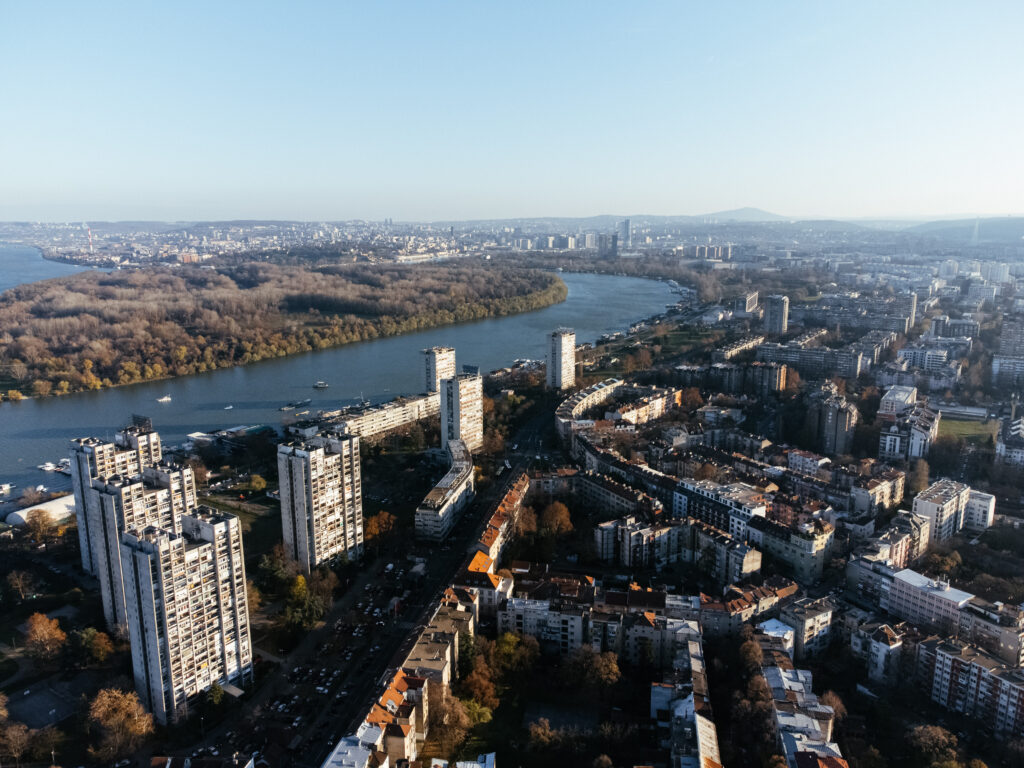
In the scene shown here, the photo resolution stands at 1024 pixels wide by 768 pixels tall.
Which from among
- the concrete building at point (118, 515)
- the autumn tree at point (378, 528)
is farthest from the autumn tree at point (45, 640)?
the autumn tree at point (378, 528)

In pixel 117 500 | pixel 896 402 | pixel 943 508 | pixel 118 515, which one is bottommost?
pixel 943 508

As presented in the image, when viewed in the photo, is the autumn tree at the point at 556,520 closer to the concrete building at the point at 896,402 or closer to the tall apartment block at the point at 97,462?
the tall apartment block at the point at 97,462

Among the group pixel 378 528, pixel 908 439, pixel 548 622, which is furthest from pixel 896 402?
pixel 378 528

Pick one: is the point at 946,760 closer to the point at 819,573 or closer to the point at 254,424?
the point at 819,573

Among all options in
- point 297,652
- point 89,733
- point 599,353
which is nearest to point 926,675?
point 297,652

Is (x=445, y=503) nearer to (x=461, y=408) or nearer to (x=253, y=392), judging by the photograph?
(x=461, y=408)

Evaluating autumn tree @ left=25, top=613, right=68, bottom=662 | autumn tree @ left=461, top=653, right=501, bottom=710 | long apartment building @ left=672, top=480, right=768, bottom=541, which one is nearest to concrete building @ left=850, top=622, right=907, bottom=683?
long apartment building @ left=672, top=480, right=768, bottom=541

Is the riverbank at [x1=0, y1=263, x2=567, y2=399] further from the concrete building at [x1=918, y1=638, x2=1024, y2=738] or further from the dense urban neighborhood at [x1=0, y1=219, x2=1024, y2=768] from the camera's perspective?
the concrete building at [x1=918, y1=638, x2=1024, y2=738]
